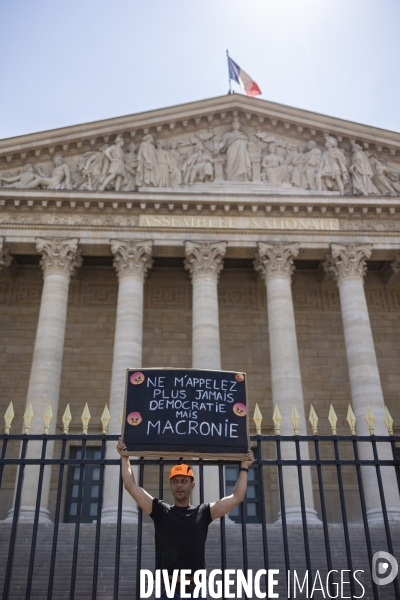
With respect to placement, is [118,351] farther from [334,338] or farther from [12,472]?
[334,338]

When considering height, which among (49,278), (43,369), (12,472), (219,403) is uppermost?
(49,278)

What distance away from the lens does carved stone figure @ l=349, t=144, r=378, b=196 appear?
22094 millimetres

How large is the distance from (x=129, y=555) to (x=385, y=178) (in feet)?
54.5

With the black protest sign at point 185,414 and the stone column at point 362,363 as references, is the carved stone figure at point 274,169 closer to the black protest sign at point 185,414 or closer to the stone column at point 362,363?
the stone column at point 362,363

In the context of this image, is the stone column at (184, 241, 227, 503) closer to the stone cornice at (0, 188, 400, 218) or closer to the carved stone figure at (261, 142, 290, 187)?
the stone cornice at (0, 188, 400, 218)

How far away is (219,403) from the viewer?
20.0ft

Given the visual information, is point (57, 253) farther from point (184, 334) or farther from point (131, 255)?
point (184, 334)

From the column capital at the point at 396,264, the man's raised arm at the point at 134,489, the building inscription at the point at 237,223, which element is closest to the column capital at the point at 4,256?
the building inscription at the point at 237,223

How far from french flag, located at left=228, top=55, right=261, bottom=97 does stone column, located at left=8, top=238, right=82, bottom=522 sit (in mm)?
10741

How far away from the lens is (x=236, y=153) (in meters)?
22.8

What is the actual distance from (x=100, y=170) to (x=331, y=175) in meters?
8.73

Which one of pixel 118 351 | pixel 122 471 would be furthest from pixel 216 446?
pixel 118 351

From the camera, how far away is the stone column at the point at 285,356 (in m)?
17.1

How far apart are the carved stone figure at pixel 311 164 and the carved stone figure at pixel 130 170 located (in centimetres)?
654
